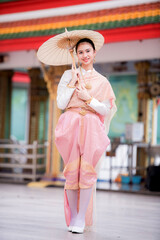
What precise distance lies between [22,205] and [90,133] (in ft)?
6.32

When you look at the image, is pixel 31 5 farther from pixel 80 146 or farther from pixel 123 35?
pixel 80 146

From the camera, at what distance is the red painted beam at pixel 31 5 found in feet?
18.1

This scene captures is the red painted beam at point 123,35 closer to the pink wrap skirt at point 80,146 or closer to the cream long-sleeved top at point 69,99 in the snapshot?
the cream long-sleeved top at point 69,99

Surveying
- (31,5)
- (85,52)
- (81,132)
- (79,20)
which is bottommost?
(81,132)

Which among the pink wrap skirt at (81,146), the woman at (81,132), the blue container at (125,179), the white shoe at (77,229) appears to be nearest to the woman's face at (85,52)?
the woman at (81,132)

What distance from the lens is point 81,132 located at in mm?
2783

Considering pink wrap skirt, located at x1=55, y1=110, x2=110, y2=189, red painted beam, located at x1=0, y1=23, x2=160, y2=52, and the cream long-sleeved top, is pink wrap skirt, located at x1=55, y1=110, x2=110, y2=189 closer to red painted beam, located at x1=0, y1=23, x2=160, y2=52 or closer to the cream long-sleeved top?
the cream long-sleeved top

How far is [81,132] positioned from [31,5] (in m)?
3.80

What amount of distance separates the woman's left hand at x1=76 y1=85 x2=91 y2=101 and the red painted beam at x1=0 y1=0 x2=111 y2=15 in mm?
3117

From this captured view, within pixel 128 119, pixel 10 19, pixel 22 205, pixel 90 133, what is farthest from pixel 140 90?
pixel 90 133

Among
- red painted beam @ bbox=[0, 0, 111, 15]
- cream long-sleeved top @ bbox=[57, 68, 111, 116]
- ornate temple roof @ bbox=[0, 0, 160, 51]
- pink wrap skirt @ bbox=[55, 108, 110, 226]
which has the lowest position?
pink wrap skirt @ bbox=[55, 108, 110, 226]

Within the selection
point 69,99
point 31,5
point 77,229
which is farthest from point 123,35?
point 77,229

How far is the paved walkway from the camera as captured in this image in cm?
273

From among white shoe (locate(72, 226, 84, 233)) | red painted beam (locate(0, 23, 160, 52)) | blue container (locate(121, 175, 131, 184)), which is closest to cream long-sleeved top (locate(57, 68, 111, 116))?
white shoe (locate(72, 226, 84, 233))
